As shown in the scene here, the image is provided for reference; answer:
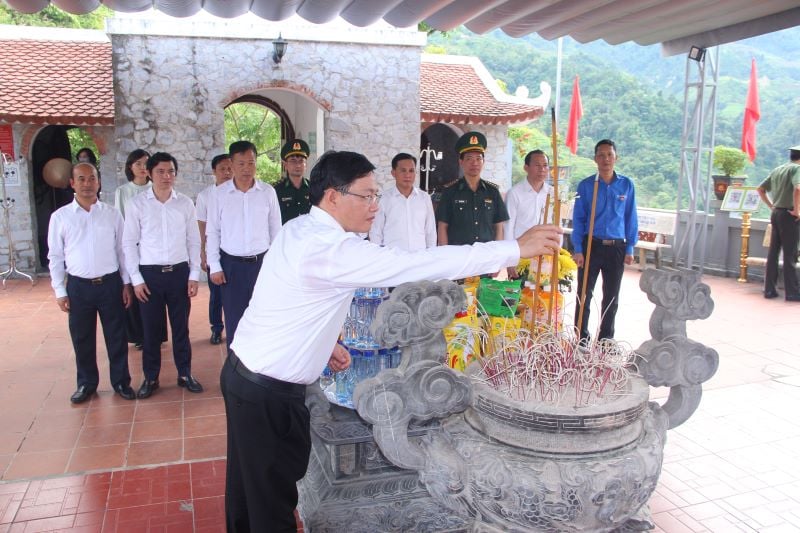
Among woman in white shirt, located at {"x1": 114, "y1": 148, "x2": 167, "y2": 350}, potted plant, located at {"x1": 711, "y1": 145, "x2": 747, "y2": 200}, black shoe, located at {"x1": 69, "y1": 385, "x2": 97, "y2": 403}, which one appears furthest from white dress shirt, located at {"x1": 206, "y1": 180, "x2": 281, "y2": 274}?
potted plant, located at {"x1": 711, "y1": 145, "x2": 747, "y2": 200}

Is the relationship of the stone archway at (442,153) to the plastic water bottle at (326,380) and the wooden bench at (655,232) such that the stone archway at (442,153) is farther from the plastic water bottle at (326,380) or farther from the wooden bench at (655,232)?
the plastic water bottle at (326,380)

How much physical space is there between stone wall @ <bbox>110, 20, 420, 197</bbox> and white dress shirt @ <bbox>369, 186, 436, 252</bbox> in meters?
4.00

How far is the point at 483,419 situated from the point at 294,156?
3648mm

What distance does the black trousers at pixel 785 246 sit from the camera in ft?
25.0

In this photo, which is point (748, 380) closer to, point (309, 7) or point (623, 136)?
point (309, 7)

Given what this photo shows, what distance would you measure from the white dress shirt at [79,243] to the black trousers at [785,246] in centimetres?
731

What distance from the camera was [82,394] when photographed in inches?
168

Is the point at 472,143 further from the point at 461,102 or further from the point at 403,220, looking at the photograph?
the point at 461,102

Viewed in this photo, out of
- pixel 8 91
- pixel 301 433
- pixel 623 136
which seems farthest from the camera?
pixel 623 136

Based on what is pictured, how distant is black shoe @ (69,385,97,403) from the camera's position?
4254 millimetres

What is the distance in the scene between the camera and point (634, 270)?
33.1 feet

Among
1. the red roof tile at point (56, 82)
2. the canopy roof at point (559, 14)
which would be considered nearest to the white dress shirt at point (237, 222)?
the canopy roof at point (559, 14)

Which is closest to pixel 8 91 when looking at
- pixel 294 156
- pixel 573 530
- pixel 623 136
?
pixel 294 156

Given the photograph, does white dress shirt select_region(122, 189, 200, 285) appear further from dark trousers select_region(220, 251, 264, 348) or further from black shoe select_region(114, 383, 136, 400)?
black shoe select_region(114, 383, 136, 400)
